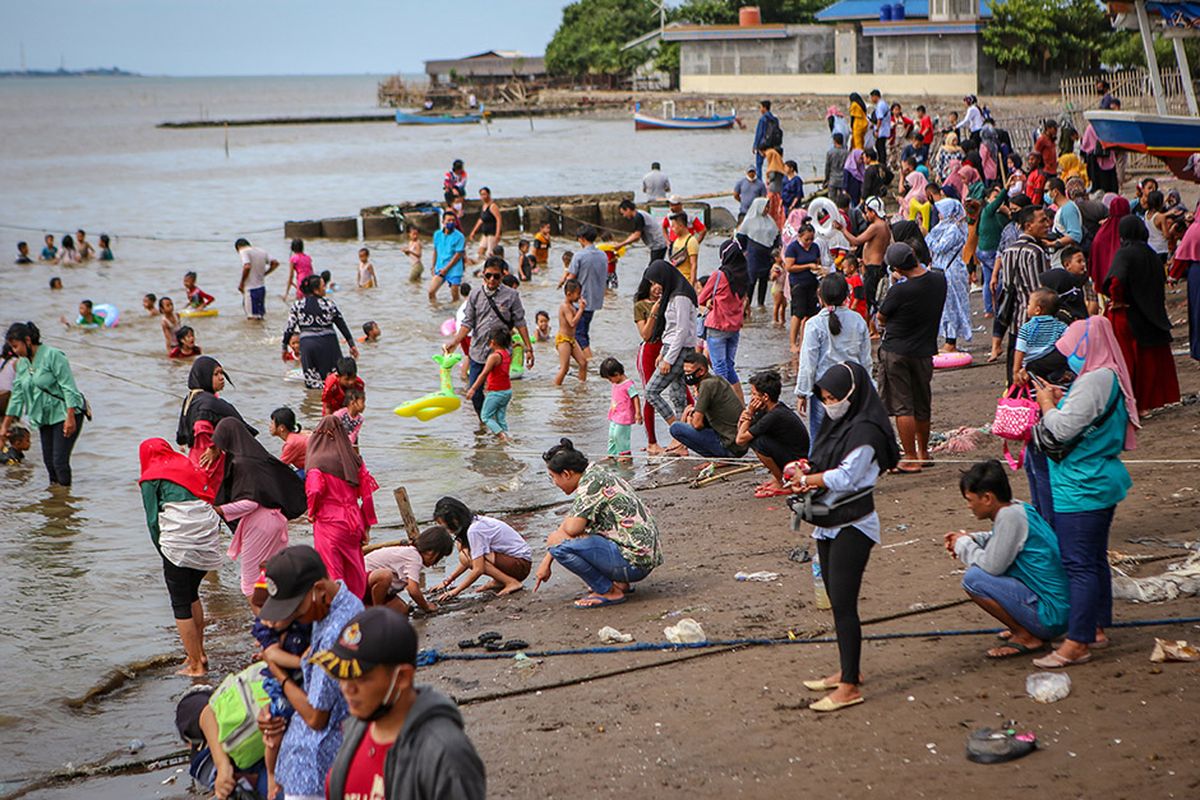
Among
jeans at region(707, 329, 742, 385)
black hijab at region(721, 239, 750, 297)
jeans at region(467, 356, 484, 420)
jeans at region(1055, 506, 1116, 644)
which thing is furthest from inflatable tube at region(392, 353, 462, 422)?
jeans at region(1055, 506, 1116, 644)

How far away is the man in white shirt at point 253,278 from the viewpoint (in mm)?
21531

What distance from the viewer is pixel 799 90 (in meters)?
72.6

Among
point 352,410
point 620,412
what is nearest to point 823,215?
point 620,412

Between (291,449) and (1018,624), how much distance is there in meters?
4.78

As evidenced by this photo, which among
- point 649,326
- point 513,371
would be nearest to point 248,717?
point 649,326

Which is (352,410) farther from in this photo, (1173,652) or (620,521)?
(1173,652)

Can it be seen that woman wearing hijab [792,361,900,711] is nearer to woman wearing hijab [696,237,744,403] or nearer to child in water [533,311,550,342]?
woman wearing hijab [696,237,744,403]

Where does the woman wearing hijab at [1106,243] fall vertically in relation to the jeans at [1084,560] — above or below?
above

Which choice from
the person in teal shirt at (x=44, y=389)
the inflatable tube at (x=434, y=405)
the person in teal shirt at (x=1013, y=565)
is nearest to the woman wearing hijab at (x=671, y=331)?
the inflatable tube at (x=434, y=405)

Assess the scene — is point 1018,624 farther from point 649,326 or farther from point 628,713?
point 649,326

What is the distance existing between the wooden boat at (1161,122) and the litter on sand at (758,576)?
12.6 m

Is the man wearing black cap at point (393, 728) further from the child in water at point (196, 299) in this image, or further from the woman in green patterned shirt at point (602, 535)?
the child in water at point (196, 299)

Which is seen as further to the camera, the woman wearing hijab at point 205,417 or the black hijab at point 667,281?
the black hijab at point 667,281

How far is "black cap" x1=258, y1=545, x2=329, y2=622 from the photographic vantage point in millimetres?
4613
